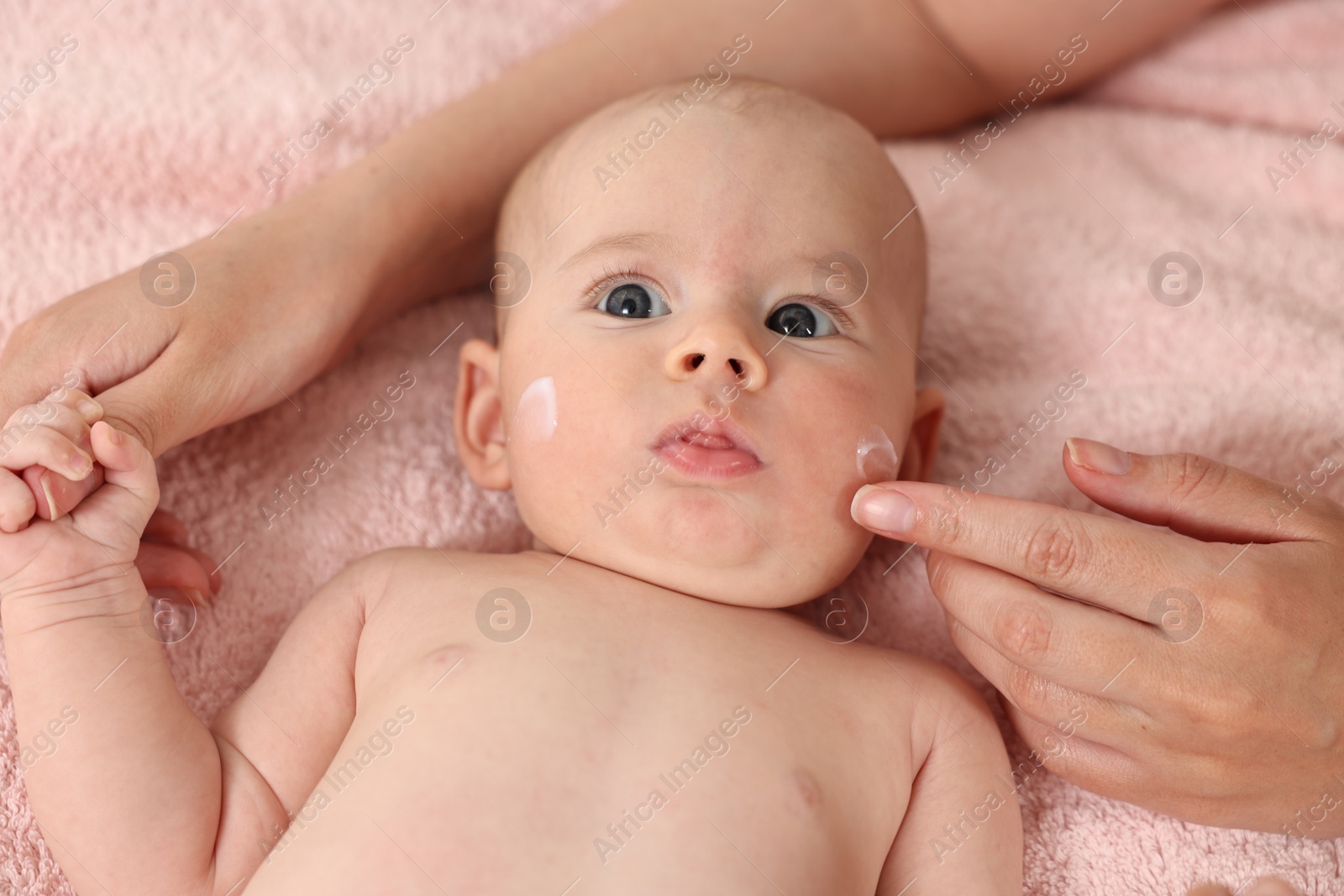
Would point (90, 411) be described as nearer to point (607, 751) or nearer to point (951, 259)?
point (607, 751)

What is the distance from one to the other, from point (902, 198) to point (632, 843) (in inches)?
41.3

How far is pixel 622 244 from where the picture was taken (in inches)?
59.6

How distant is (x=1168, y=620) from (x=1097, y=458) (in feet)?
0.71

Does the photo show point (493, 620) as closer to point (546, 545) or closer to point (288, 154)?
point (546, 545)

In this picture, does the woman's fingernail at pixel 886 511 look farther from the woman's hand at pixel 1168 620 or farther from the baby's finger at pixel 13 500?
the baby's finger at pixel 13 500

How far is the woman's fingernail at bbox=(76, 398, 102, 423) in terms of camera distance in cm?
129

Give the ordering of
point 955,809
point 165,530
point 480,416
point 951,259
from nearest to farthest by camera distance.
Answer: point 955,809 → point 165,530 → point 480,416 → point 951,259

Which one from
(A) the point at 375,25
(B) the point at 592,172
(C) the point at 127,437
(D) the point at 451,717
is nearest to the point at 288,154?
(A) the point at 375,25

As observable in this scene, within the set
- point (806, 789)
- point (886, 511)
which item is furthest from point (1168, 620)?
point (806, 789)

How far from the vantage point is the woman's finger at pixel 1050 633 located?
130 cm

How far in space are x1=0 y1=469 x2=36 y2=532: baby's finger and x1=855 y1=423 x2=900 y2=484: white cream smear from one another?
39.3 inches

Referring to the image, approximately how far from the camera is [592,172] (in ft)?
5.26

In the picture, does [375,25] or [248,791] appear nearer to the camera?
[248,791]

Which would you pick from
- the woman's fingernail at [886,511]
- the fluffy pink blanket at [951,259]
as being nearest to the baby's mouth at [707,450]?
the woman's fingernail at [886,511]
